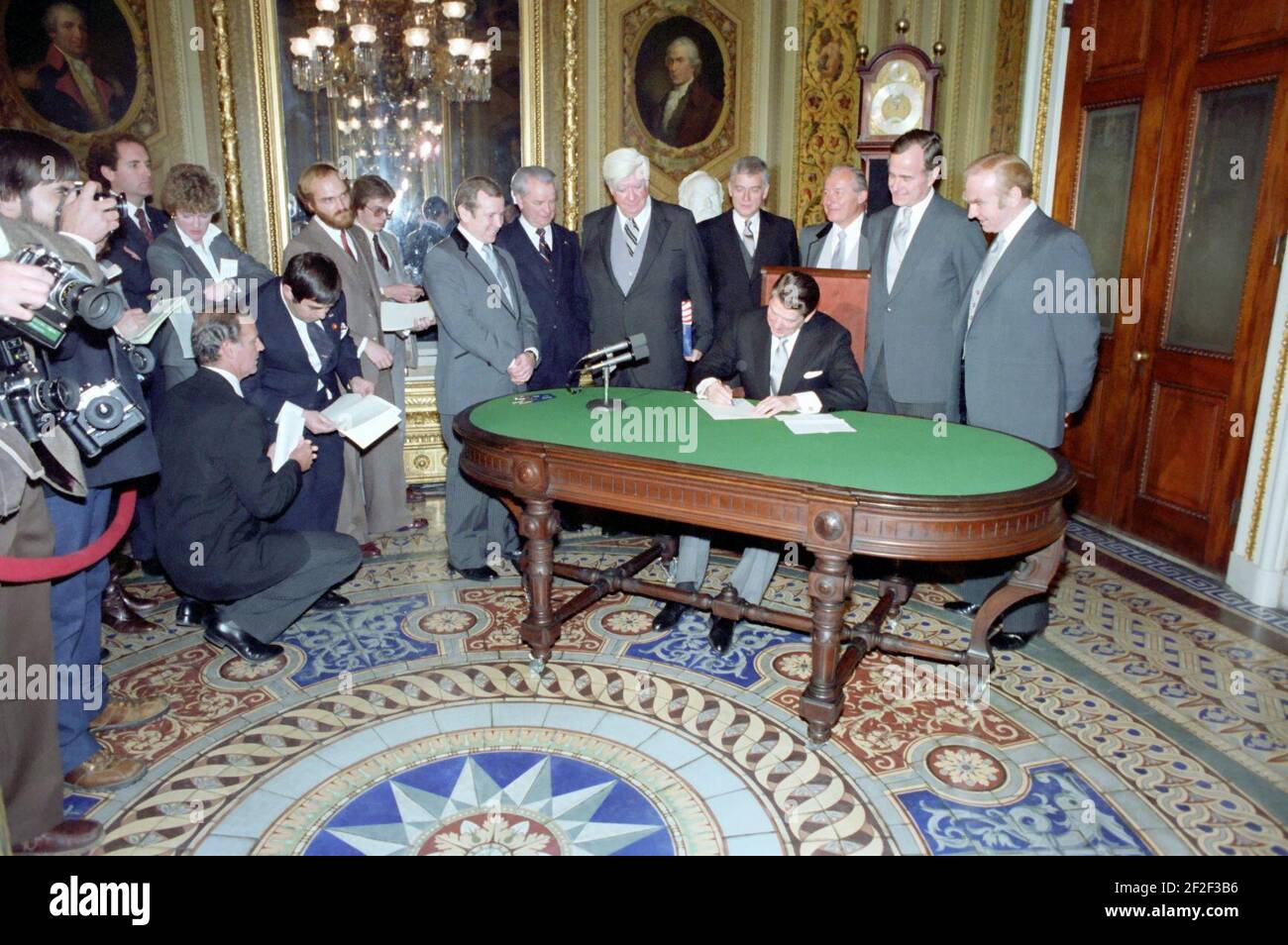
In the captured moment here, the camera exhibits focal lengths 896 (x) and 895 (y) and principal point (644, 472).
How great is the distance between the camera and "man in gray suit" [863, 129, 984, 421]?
4285 millimetres

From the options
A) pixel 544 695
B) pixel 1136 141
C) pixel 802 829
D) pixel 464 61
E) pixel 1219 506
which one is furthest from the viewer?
pixel 464 61

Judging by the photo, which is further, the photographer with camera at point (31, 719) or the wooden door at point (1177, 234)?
the wooden door at point (1177, 234)

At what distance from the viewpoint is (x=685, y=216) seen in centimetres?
504

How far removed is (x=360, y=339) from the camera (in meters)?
5.08

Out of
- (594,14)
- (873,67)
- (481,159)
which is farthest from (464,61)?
(873,67)

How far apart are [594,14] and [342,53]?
1861mm

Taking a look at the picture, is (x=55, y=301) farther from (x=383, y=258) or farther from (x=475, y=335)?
(x=383, y=258)

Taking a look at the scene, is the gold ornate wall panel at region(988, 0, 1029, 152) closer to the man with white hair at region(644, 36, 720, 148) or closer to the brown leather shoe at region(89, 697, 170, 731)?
the man with white hair at region(644, 36, 720, 148)

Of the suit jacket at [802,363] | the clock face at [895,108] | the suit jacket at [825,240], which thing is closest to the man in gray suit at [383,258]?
the suit jacket at [802,363]

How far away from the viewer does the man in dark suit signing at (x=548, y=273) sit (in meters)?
4.91

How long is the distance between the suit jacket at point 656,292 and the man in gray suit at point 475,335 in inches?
18.1

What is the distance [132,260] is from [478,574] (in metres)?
2.38

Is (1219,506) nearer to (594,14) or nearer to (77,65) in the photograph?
(594,14)

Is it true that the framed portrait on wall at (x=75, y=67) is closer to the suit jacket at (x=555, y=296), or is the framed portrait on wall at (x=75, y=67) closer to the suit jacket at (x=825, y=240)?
the suit jacket at (x=555, y=296)
